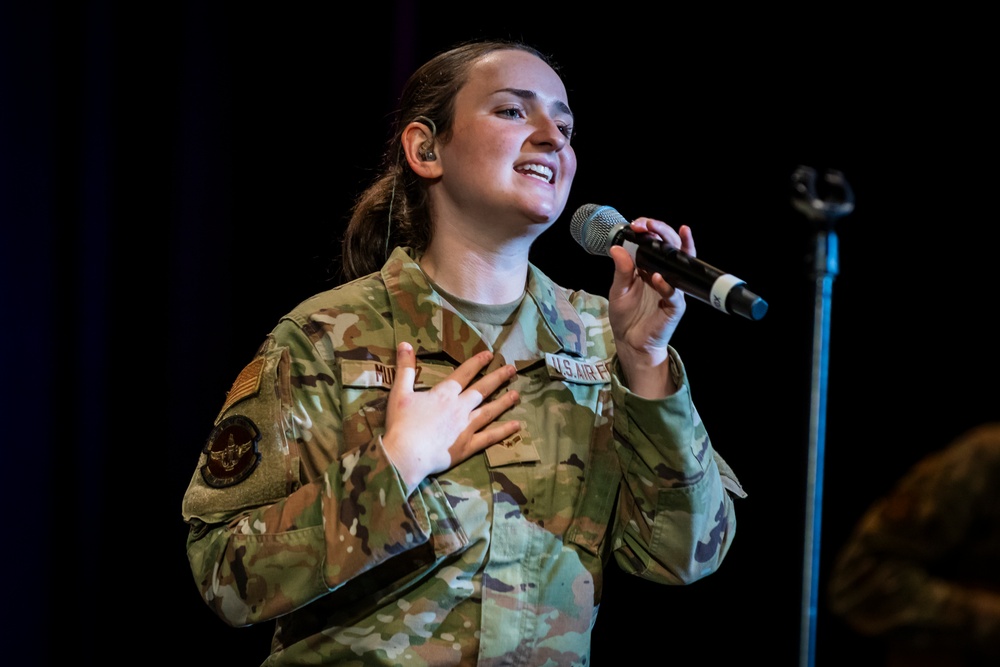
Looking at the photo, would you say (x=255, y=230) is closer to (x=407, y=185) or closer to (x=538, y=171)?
(x=407, y=185)

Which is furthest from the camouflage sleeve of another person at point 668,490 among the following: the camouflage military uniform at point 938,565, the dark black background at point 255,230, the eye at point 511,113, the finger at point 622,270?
the camouflage military uniform at point 938,565

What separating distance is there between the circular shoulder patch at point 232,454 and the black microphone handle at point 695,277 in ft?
2.30

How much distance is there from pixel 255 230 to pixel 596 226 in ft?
4.27

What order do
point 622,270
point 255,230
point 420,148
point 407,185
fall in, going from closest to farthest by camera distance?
point 622,270 < point 420,148 < point 407,185 < point 255,230

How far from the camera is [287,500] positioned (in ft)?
5.54

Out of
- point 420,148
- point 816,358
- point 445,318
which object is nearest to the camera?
point 816,358

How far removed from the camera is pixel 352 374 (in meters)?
1.81

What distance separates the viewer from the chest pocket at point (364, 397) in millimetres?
1786

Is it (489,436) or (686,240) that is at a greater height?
(686,240)

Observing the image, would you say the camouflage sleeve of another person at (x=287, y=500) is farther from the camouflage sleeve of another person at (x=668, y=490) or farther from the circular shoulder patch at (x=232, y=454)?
the camouflage sleeve of another person at (x=668, y=490)

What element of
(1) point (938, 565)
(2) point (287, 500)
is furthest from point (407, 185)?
(1) point (938, 565)

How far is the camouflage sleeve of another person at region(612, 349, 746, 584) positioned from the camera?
1.75 metres

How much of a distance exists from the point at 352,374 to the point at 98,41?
1355 millimetres

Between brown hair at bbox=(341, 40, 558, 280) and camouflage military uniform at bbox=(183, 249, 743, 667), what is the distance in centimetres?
33
